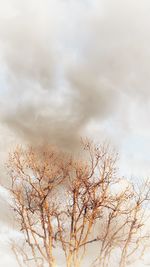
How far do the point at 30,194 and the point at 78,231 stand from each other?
2481 millimetres

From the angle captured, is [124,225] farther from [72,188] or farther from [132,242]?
[72,188]

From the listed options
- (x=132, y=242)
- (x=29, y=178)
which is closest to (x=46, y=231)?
(x=29, y=178)

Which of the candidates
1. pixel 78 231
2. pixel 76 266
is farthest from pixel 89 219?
pixel 76 266

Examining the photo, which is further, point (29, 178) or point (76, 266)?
point (29, 178)

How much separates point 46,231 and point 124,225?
128 inches

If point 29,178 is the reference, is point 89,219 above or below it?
below

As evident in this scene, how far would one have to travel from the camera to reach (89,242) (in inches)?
780

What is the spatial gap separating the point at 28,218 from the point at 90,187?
2.85m

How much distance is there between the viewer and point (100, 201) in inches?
800

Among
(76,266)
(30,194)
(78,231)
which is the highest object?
(30,194)

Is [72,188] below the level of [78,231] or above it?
above

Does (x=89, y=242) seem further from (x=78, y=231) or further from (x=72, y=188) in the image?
(x=72, y=188)

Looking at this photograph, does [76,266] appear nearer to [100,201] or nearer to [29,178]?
[100,201]

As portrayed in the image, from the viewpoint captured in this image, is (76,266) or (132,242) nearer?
(76,266)
